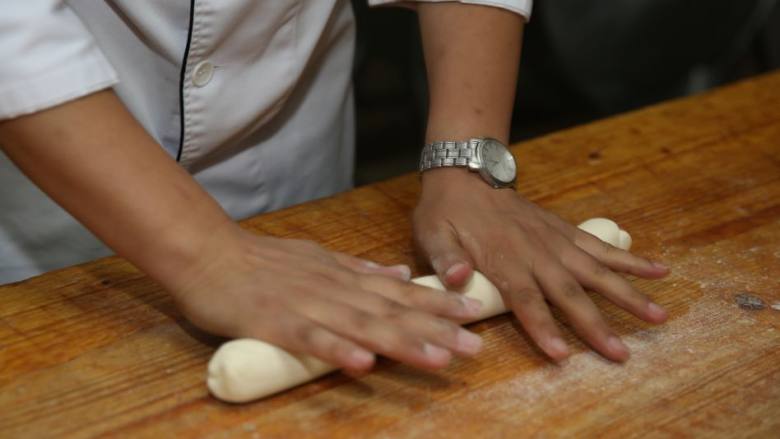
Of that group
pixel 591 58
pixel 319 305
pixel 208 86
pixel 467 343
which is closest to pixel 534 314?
pixel 467 343

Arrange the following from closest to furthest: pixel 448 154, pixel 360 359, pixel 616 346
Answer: pixel 360 359 < pixel 616 346 < pixel 448 154

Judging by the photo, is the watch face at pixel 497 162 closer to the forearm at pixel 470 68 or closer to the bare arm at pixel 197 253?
the forearm at pixel 470 68

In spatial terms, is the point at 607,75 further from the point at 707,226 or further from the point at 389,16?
the point at 707,226

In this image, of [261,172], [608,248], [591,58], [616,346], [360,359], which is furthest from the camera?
[591,58]

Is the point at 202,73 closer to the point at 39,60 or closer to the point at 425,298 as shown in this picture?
the point at 39,60

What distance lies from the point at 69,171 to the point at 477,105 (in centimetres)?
51

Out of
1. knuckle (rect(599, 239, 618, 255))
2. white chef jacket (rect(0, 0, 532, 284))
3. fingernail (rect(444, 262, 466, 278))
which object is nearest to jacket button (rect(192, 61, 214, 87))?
white chef jacket (rect(0, 0, 532, 284))

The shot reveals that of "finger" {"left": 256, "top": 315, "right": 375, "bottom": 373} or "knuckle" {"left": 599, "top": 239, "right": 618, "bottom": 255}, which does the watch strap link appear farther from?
"finger" {"left": 256, "top": 315, "right": 375, "bottom": 373}

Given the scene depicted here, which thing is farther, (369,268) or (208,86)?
(208,86)

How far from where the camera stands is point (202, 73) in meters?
1.13

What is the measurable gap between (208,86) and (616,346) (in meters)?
0.58

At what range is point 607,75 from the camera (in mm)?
2719

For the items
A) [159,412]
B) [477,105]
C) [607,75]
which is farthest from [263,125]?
[607,75]

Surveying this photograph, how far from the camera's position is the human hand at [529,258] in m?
0.95
